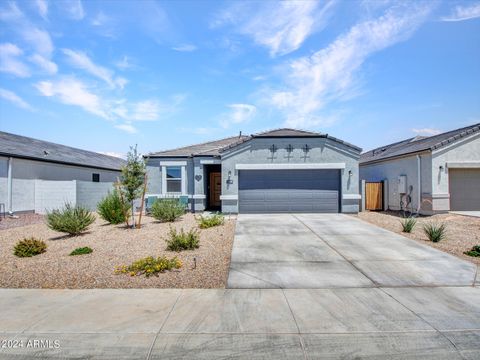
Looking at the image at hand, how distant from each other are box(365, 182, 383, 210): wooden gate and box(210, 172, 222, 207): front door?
9.87 metres

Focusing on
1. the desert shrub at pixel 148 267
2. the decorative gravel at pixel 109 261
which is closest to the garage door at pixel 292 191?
the decorative gravel at pixel 109 261

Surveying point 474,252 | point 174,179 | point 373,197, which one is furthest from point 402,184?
point 174,179

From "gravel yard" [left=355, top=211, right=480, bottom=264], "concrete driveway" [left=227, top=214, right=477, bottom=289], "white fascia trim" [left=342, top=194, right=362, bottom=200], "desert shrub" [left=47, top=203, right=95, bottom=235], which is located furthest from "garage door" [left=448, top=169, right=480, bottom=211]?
"desert shrub" [left=47, top=203, right=95, bottom=235]

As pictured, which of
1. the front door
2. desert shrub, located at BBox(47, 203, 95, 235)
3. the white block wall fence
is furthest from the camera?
the front door

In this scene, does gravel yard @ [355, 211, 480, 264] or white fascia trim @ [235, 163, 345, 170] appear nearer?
gravel yard @ [355, 211, 480, 264]

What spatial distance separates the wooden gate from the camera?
1809 centimetres

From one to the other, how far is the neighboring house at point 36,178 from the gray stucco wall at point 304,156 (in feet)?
21.2

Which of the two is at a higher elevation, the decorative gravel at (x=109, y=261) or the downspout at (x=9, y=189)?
the downspout at (x=9, y=189)

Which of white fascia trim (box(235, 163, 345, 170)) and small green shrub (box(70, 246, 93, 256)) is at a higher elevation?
white fascia trim (box(235, 163, 345, 170))

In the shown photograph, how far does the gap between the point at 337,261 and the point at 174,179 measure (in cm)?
1281

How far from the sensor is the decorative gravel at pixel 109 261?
547 cm

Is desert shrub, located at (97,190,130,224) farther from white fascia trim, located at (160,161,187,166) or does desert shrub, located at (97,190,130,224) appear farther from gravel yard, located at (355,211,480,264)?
gravel yard, located at (355,211,480,264)

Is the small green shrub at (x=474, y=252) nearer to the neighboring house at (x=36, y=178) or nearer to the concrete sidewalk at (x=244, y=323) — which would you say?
the concrete sidewalk at (x=244, y=323)

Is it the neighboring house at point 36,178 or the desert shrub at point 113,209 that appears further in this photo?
the neighboring house at point 36,178
